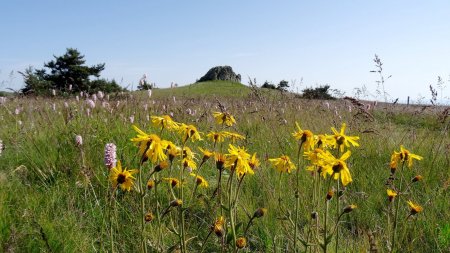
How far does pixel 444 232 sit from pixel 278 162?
1.23 meters

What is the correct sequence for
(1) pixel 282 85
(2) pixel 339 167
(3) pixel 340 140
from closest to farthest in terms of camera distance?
1. (2) pixel 339 167
2. (3) pixel 340 140
3. (1) pixel 282 85

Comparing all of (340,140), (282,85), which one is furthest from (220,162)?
(282,85)

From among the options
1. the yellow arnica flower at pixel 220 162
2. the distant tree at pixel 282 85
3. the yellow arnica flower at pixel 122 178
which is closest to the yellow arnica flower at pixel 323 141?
the yellow arnica flower at pixel 220 162

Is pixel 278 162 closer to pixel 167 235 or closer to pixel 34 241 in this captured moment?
pixel 167 235

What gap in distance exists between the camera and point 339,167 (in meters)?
1.38

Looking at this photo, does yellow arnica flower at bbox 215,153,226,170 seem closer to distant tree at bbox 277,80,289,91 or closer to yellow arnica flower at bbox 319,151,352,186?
yellow arnica flower at bbox 319,151,352,186

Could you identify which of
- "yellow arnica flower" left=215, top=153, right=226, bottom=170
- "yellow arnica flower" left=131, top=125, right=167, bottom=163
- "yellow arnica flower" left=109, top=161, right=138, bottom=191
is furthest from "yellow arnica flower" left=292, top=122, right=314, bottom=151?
"yellow arnica flower" left=109, top=161, right=138, bottom=191

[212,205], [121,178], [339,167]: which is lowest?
[212,205]

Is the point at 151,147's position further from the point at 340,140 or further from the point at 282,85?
the point at 282,85

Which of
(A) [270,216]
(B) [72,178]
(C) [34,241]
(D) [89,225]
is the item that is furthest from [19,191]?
(A) [270,216]

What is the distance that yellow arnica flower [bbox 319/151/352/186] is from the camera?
139cm

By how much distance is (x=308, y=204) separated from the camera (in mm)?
2725

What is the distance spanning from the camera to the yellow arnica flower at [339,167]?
139cm

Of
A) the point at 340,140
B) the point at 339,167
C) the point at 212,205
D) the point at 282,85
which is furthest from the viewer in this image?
the point at 282,85
